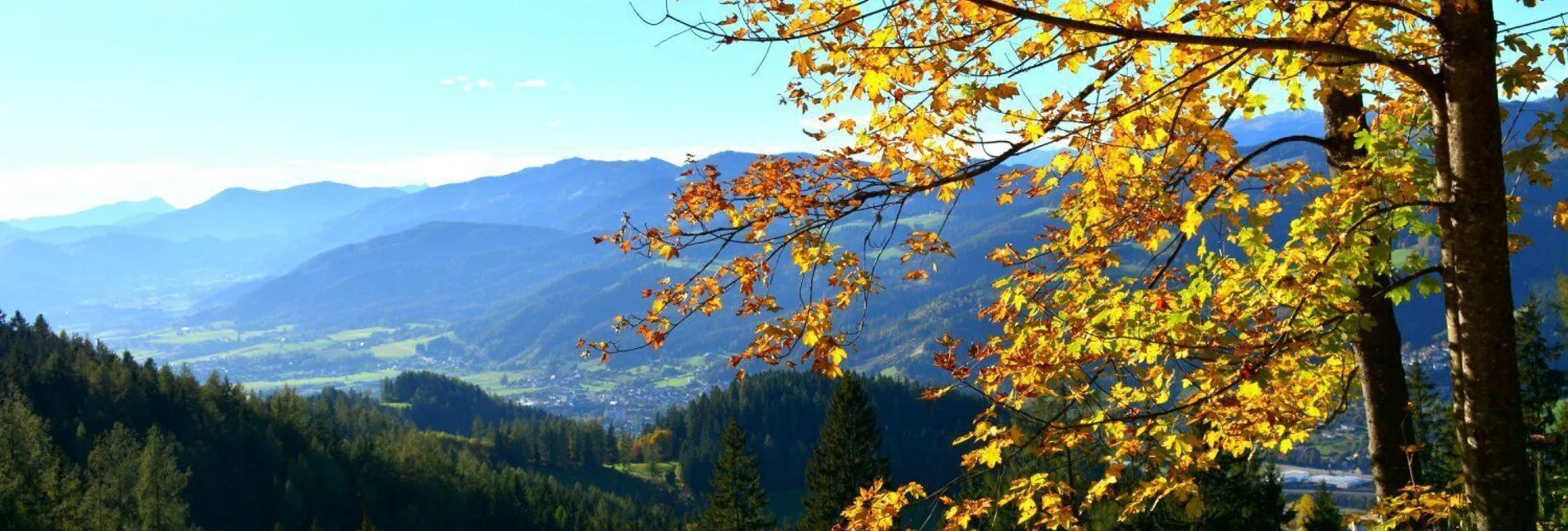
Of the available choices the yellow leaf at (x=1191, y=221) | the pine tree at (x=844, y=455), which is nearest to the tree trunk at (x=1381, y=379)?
the yellow leaf at (x=1191, y=221)

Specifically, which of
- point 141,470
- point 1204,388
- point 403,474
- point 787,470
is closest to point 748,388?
point 787,470

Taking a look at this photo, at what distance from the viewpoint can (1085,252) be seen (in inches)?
311

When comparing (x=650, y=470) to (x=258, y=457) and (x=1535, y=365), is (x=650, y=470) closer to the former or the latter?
(x=258, y=457)

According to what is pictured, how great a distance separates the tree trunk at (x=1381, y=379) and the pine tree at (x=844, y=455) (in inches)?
1611

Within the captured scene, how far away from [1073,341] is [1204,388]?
161 cm

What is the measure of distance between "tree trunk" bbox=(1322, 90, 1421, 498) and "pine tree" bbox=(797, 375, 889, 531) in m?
40.9

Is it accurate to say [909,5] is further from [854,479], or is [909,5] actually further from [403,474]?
[403,474]

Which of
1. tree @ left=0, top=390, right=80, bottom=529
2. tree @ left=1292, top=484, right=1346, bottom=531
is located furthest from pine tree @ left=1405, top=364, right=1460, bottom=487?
tree @ left=0, top=390, right=80, bottom=529

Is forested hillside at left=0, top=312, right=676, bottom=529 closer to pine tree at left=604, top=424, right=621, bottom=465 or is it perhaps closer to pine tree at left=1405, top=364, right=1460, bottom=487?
pine tree at left=604, top=424, right=621, bottom=465

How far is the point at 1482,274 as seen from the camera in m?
5.93

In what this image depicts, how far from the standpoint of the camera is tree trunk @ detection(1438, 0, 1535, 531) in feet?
19.0

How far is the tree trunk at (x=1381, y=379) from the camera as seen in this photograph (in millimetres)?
8633

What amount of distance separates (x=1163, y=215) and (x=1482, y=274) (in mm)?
1856

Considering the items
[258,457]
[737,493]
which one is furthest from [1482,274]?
[258,457]
